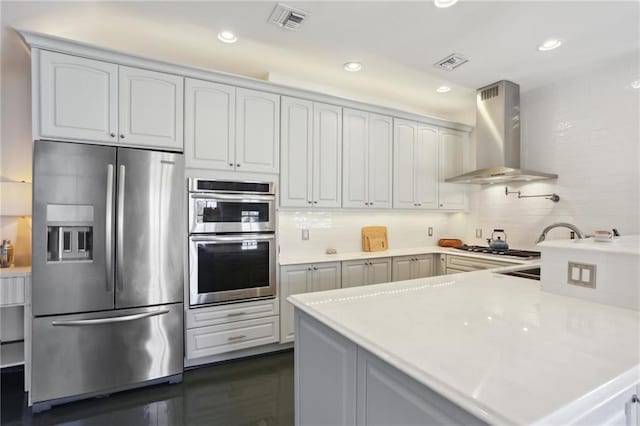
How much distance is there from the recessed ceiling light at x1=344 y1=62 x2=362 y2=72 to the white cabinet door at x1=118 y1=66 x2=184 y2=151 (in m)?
1.54

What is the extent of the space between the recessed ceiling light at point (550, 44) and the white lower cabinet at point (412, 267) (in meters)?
2.32

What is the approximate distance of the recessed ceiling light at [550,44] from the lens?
2.64 m

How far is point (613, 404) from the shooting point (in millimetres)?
813

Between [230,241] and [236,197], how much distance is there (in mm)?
385

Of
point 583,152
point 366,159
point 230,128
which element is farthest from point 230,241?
point 583,152

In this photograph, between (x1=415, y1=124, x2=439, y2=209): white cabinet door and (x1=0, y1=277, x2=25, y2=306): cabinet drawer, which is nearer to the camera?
(x1=0, y1=277, x2=25, y2=306): cabinet drawer

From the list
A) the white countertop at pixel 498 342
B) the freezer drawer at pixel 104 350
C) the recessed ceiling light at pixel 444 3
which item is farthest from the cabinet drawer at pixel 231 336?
the recessed ceiling light at pixel 444 3

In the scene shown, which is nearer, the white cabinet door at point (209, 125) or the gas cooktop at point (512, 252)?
the white cabinet door at point (209, 125)

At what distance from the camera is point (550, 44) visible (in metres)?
2.71

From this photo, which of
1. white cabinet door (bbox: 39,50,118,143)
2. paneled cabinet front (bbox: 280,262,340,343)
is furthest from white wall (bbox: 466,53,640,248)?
white cabinet door (bbox: 39,50,118,143)

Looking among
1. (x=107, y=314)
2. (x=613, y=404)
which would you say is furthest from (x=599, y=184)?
(x=107, y=314)

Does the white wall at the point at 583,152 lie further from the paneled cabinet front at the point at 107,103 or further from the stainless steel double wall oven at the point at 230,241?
the paneled cabinet front at the point at 107,103

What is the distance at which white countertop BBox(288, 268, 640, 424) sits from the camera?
2.34 ft

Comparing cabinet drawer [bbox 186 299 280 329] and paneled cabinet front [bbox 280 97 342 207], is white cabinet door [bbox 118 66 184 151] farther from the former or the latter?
cabinet drawer [bbox 186 299 280 329]
